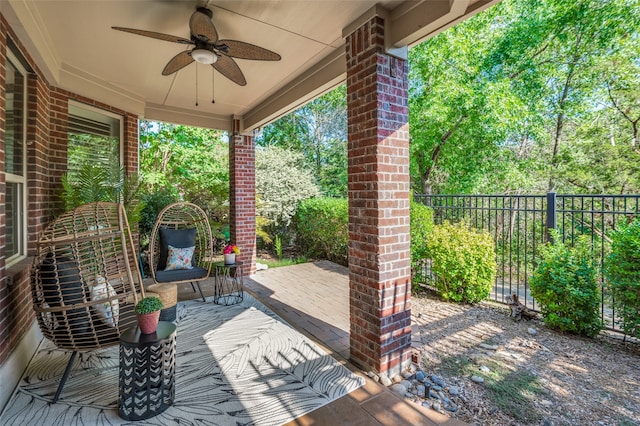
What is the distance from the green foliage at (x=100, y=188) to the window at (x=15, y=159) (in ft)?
1.49

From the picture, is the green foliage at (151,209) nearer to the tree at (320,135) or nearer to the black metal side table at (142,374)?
the black metal side table at (142,374)

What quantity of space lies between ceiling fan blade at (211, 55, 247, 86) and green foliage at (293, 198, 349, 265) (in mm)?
3800

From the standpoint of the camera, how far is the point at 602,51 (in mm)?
6781

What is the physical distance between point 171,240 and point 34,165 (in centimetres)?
160

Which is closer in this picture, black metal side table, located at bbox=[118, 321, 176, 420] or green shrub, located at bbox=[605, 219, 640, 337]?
black metal side table, located at bbox=[118, 321, 176, 420]

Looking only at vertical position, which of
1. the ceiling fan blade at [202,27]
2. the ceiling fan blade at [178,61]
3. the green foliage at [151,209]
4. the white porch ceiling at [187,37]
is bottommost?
the green foliage at [151,209]

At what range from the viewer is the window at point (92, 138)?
3.93m

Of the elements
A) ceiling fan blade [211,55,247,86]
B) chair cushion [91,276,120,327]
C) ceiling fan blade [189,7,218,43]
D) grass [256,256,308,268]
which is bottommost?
grass [256,256,308,268]

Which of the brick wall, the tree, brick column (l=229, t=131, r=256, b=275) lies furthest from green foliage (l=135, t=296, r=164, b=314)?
the tree

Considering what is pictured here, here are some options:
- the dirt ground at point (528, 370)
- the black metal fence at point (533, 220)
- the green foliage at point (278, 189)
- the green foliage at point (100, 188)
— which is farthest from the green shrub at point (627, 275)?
the green foliage at point (278, 189)

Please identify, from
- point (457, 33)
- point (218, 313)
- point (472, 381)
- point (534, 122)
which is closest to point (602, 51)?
point (534, 122)

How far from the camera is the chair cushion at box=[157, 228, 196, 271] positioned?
13.4ft

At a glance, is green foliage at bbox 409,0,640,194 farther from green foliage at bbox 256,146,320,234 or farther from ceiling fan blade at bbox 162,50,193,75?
ceiling fan blade at bbox 162,50,193,75

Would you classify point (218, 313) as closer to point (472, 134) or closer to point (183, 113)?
point (183, 113)
